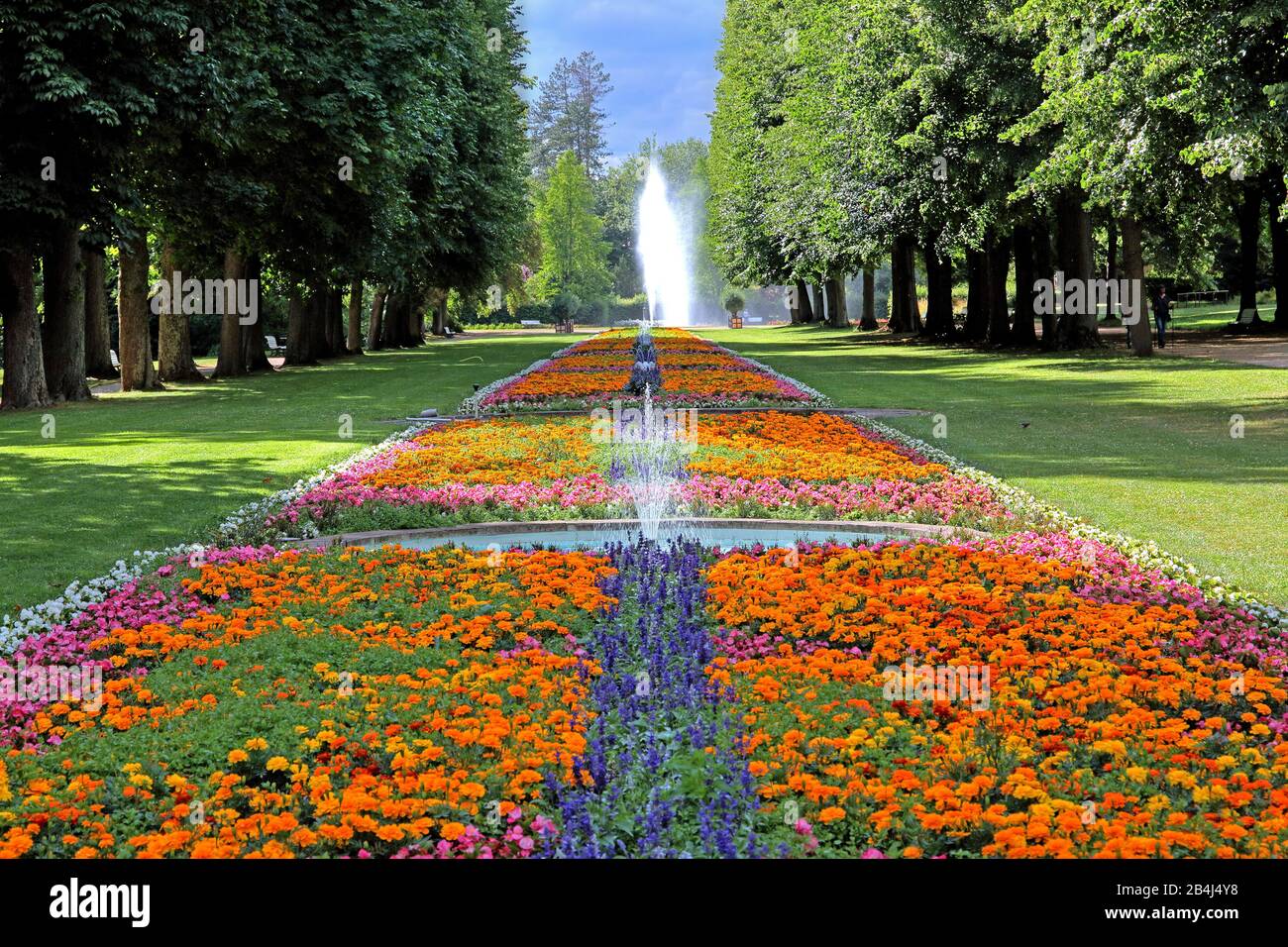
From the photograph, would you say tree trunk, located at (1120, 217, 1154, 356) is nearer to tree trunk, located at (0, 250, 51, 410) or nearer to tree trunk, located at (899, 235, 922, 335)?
tree trunk, located at (899, 235, 922, 335)

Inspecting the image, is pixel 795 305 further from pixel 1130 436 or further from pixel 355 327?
pixel 1130 436

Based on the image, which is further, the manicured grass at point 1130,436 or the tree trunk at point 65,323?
the tree trunk at point 65,323

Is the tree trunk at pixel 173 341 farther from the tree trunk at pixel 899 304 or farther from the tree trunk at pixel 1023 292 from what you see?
the tree trunk at pixel 899 304

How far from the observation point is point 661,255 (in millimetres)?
125625

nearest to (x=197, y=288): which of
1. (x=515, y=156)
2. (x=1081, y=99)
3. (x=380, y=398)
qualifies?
(x=380, y=398)

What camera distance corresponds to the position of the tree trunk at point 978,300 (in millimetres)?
45156

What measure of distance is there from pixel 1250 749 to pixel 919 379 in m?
24.3

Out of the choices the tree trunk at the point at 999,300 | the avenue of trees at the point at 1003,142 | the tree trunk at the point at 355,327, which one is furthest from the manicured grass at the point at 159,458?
the tree trunk at the point at 355,327

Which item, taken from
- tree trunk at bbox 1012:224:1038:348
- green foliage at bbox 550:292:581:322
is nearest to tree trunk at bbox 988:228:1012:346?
tree trunk at bbox 1012:224:1038:348

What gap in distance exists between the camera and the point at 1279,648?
→ 6.97m

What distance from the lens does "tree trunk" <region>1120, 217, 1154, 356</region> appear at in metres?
31.8

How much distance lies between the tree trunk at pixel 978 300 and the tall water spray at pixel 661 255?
70721 millimetres
